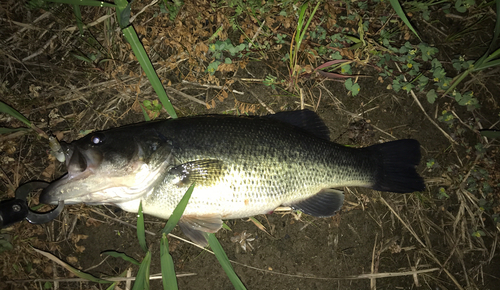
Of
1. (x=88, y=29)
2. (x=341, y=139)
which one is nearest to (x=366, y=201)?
(x=341, y=139)

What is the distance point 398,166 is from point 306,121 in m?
1.08

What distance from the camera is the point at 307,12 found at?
9.64 ft

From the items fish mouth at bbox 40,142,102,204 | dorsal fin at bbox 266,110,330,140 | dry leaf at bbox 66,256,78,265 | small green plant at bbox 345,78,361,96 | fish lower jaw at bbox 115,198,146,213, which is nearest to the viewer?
fish mouth at bbox 40,142,102,204

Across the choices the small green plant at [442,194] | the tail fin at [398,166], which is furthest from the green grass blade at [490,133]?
the tail fin at [398,166]

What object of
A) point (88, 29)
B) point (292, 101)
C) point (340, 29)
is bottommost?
point (292, 101)

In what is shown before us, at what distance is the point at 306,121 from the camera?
2.71m

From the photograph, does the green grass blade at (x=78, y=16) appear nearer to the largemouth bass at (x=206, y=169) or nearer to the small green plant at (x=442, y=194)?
the largemouth bass at (x=206, y=169)

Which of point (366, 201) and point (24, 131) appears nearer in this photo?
point (24, 131)

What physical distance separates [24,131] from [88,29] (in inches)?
50.7

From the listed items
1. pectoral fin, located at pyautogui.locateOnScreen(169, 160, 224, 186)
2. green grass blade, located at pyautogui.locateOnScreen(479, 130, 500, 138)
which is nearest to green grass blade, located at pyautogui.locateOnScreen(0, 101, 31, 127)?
pectoral fin, located at pyautogui.locateOnScreen(169, 160, 224, 186)

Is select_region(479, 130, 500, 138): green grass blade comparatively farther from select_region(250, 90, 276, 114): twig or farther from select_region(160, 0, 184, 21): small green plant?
select_region(160, 0, 184, 21): small green plant

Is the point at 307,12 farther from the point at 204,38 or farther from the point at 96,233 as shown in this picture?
the point at 96,233

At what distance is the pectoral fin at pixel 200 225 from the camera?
2.42 metres

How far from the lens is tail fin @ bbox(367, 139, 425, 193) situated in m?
2.73
